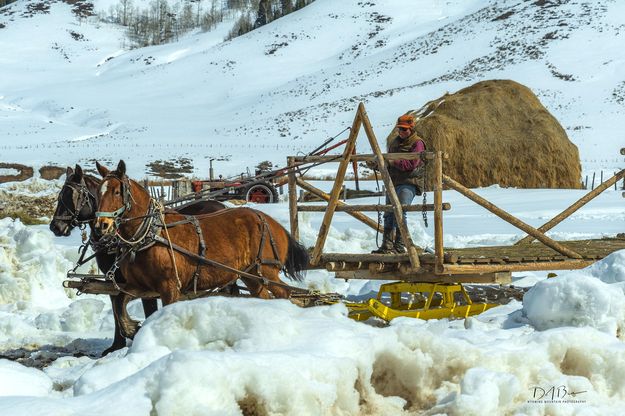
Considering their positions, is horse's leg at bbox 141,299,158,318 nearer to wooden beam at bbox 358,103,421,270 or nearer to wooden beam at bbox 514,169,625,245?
wooden beam at bbox 358,103,421,270

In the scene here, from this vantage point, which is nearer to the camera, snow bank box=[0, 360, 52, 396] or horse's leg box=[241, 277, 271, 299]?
snow bank box=[0, 360, 52, 396]

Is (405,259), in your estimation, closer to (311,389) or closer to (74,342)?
(74,342)

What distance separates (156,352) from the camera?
5.43 meters

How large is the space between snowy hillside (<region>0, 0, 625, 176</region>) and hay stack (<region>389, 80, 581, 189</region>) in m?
14.7

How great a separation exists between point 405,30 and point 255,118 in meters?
34.0

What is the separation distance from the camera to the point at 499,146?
90.3ft

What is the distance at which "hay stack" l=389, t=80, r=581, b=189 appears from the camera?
88.9ft

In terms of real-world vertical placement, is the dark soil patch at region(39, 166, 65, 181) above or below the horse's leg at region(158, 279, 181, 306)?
above

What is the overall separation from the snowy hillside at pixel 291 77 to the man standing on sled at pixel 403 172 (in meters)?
30.2

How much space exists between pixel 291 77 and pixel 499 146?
199 ft

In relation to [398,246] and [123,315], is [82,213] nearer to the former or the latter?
[123,315]

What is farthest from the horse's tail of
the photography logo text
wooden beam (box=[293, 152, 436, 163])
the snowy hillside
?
the snowy hillside

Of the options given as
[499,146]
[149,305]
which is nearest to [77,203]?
[149,305]

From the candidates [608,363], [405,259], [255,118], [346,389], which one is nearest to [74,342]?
[405,259]
